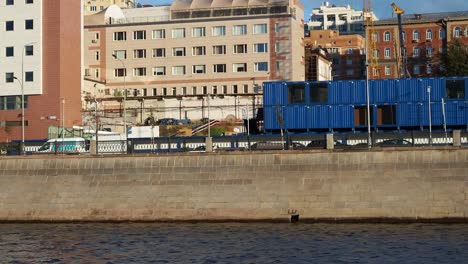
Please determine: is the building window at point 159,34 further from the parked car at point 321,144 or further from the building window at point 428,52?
the parked car at point 321,144

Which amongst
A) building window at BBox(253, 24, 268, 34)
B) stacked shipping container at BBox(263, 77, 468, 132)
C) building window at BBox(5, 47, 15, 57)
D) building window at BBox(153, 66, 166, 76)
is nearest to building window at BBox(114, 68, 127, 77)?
building window at BBox(153, 66, 166, 76)

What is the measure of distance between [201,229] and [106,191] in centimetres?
926

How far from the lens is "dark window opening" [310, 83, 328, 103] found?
224ft

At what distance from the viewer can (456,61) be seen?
12531 cm

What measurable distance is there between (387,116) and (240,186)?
19.0 metres

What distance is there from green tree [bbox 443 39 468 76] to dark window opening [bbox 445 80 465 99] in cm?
5672

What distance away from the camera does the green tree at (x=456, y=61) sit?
4850 inches

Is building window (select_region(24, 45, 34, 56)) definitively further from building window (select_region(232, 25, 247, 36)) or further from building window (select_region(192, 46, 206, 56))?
building window (select_region(232, 25, 247, 36))

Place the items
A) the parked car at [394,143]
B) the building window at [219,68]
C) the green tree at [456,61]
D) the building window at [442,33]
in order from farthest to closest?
the building window at [442,33], the building window at [219,68], the green tree at [456,61], the parked car at [394,143]

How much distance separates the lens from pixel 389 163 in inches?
2057

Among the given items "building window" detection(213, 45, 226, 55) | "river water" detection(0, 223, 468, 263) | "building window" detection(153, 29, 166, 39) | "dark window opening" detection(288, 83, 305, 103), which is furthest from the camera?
"building window" detection(153, 29, 166, 39)

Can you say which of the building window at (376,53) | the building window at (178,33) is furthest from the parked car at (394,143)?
the building window at (376,53)

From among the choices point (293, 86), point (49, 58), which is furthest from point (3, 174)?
point (49, 58)

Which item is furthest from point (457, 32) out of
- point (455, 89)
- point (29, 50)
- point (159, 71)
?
point (455, 89)
